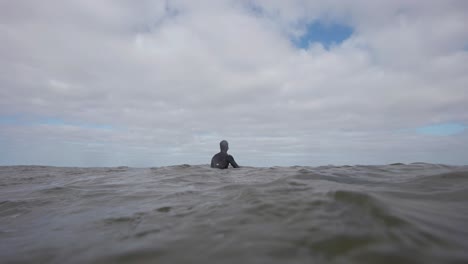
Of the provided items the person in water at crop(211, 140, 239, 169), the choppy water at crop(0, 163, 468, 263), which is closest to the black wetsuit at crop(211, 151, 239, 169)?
the person in water at crop(211, 140, 239, 169)

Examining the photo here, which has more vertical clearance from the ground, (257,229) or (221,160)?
(221,160)

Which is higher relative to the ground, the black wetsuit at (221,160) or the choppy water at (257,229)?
the black wetsuit at (221,160)

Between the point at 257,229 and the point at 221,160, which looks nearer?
the point at 257,229

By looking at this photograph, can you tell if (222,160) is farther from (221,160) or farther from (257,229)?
(257,229)

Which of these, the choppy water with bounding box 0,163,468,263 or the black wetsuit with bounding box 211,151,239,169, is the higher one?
the black wetsuit with bounding box 211,151,239,169

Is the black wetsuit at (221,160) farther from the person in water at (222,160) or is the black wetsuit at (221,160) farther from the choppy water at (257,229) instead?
the choppy water at (257,229)

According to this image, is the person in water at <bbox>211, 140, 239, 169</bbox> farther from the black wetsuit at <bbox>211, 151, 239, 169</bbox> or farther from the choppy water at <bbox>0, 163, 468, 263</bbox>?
the choppy water at <bbox>0, 163, 468, 263</bbox>

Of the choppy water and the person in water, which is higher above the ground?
the person in water

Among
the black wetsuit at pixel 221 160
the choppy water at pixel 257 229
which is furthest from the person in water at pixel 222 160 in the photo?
the choppy water at pixel 257 229

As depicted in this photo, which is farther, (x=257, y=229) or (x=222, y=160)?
(x=222, y=160)

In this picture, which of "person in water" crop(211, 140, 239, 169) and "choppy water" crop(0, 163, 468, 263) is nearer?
"choppy water" crop(0, 163, 468, 263)

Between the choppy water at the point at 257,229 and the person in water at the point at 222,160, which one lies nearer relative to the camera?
the choppy water at the point at 257,229

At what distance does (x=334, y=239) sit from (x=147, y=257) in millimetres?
1734

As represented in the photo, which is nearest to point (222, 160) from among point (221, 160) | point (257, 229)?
point (221, 160)
